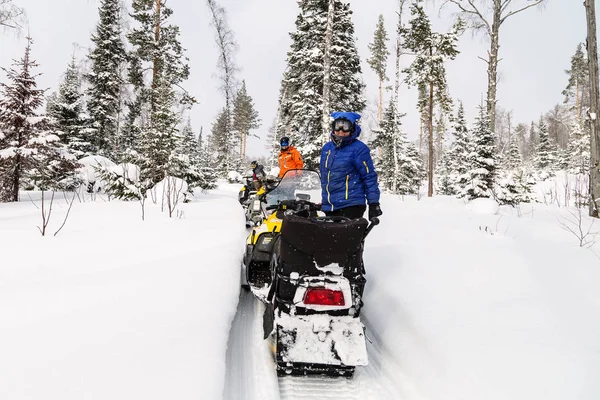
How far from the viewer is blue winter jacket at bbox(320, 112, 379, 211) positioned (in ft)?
10.2

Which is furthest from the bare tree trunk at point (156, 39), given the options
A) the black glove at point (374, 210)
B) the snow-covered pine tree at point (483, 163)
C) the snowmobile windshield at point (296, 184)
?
the snow-covered pine tree at point (483, 163)

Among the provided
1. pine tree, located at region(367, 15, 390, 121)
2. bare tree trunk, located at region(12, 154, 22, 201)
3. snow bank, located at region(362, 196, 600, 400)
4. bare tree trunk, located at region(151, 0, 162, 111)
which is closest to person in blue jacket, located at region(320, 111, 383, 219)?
snow bank, located at region(362, 196, 600, 400)

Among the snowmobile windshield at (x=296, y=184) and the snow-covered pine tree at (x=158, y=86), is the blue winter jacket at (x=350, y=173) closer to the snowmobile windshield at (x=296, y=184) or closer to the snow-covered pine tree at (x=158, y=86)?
the snowmobile windshield at (x=296, y=184)

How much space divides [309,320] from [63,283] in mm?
1973

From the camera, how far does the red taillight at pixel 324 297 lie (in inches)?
90.0

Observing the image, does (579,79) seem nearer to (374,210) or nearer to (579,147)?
(579,147)

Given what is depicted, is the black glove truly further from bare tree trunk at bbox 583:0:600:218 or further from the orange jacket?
bare tree trunk at bbox 583:0:600:218

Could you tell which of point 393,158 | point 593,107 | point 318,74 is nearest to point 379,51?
point 393,158

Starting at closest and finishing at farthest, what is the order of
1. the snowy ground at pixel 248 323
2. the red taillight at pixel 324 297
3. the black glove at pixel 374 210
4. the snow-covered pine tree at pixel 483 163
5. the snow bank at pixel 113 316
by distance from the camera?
the snow bank at pixel 113 316
the snowy ground at pixel 248 323
the red taillight at pixel 324 297
the black glove at pixel 374 210
the snow-covered pine tree at pixel 483 163

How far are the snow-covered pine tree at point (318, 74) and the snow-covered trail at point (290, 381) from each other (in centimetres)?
1211

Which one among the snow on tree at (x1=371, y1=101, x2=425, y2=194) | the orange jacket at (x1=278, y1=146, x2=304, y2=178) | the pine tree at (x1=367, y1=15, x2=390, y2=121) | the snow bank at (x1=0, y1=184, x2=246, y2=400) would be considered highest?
the pine tree at (x1=367, y1=15, x2=390, y2=121)

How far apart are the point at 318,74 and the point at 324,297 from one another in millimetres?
13892

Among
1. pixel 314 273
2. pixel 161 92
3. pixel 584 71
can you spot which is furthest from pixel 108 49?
pixel 584 71

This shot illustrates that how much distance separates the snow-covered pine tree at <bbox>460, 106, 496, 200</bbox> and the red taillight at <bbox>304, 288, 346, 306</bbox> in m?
13.1
